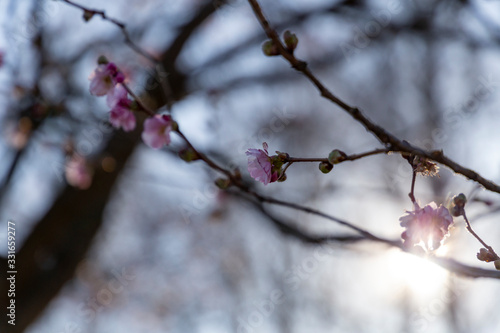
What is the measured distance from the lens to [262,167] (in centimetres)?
108

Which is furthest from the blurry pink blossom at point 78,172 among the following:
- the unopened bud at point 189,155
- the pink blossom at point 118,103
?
the unopened bud at point 189,155

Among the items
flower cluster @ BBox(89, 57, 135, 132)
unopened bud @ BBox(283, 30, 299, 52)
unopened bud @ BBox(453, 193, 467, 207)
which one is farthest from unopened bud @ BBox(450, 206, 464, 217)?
flower cluster @ BBox(89, 57, 135, 132)

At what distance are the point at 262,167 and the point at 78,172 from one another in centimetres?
243

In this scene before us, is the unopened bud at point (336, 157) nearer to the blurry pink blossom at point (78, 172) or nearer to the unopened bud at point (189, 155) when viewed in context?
the unopened bud at point (189, 155)

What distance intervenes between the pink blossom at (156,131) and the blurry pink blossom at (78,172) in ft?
6.26

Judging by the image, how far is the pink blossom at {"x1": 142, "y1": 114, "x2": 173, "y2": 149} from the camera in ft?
4.37

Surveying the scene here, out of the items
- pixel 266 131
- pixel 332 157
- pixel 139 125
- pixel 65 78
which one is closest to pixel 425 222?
pixel 332 157

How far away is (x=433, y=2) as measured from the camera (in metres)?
4.05

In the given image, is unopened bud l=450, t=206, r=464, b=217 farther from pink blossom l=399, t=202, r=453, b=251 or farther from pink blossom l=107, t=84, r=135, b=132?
pink blossom l=107, t=84, r=135, b=132

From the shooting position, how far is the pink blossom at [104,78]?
133 centimetres

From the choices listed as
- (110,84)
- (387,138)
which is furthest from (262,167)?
(110,84)

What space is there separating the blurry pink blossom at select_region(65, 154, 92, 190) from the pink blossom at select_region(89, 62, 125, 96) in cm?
184

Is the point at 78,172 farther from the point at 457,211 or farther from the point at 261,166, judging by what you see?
the point at 457,211

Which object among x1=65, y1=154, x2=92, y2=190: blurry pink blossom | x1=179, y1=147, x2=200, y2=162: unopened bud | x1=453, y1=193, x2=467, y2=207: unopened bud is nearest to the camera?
x1=453, y1=193, x2=467, y2=207: unopened bud
